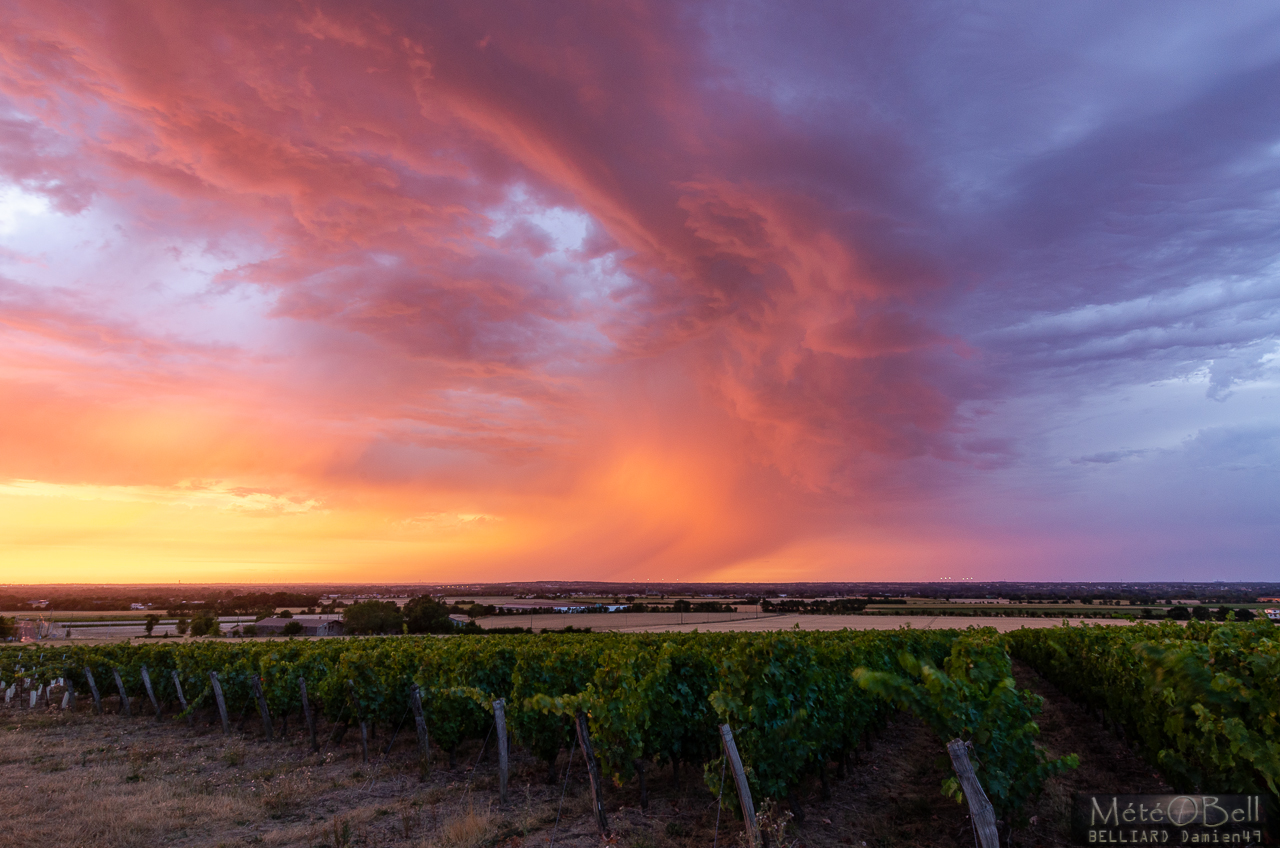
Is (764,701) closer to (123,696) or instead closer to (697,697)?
(697,697)

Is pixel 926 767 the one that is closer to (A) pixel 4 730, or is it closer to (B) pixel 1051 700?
(B) pixel 1051 700

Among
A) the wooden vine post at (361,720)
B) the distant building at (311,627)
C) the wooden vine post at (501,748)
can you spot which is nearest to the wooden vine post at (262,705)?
the wooden vine post at (361,720)

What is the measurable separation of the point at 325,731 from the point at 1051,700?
2970cm

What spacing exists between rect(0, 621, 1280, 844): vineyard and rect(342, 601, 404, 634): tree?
71.7m

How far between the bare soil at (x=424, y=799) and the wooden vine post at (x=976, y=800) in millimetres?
3771

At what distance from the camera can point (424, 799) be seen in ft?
46.3

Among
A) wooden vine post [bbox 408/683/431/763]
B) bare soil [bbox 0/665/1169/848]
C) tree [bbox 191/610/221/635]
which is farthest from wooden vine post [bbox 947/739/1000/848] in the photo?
tree [bbox 191/610/221/635]

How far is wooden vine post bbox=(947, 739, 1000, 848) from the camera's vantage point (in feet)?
23.6

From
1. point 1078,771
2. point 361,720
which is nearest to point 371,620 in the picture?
point 361,720

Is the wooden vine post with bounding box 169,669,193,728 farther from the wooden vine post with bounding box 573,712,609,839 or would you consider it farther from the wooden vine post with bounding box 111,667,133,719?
the wooden vine post with bounding box 573,712,609,839

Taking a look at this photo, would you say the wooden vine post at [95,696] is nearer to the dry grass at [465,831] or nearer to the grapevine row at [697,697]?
the grapevine row at [697,697]

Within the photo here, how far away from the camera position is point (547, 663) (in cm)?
1733

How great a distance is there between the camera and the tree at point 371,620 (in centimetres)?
9594

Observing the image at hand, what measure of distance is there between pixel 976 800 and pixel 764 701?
4702 millimetres
